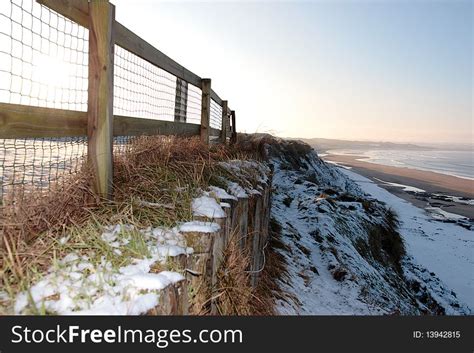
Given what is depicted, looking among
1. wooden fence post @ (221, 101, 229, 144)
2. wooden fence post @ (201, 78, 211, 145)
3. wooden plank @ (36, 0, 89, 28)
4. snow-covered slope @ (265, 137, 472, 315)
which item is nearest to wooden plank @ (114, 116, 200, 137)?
wooden fence post @ (201, 78, 211, 145)

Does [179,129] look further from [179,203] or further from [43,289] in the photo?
[43,289]

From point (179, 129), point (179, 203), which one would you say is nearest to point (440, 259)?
point (179, 129)

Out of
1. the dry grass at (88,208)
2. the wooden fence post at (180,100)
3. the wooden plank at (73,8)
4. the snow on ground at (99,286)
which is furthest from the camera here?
the wooden fence post at (180,100)

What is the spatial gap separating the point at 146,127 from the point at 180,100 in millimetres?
2218

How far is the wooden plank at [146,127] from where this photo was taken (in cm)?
326

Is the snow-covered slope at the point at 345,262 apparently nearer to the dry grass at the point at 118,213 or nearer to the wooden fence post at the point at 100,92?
the dry grass at the point at 118,213

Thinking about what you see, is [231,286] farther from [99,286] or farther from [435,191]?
[435,191]

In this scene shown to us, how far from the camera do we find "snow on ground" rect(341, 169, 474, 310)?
12016mm

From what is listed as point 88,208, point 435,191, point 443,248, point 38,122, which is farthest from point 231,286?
point 435,191

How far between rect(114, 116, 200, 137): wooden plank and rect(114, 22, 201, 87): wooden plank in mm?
628

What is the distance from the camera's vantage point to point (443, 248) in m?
15.0

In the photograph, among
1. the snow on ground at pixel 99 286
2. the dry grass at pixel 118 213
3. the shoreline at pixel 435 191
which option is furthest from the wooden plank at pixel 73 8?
the shoreline at pixel 435 191

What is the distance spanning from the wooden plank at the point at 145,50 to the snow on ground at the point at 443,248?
10.3 m

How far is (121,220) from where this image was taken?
8.50 ft
